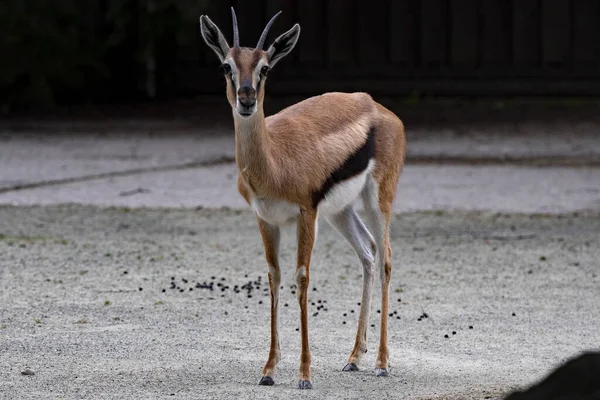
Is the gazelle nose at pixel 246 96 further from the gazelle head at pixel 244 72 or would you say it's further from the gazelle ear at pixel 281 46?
the gazelle ear at pixel 281 46

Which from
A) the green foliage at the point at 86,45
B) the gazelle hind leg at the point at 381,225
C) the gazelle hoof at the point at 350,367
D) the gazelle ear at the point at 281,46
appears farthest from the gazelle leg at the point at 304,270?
the green foliage at the point at 86,45

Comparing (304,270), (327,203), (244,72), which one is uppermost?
(244,72)

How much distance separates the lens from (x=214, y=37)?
598 cm

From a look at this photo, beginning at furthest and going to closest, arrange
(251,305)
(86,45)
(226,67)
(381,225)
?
1. (86,45)
2. (251,305)
3. (381,225)
4. (226,67)

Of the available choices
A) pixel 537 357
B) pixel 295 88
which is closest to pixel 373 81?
pixel 295 88

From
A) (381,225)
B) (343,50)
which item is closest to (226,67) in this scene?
(381,225)

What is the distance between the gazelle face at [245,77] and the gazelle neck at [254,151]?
3.8 inches

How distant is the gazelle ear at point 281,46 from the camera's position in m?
5.93

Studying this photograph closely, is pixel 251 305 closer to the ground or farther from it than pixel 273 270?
closer to the ground

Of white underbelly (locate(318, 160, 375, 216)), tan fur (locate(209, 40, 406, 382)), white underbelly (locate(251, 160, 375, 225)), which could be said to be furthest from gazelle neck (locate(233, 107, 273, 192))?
white underbelly (locate(318, 160, 375, 216))

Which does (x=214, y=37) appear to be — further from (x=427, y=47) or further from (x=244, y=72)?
(x=427, y=47)

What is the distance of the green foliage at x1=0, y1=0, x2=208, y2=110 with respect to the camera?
58.4ft

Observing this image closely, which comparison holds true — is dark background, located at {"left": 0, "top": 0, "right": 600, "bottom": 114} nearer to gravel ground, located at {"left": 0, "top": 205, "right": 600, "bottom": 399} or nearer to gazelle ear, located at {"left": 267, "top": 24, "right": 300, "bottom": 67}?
gravel ground, located at {"left": 0, "top": 205, "right": 600, "bottom": 399}

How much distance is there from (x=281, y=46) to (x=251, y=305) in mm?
2284
